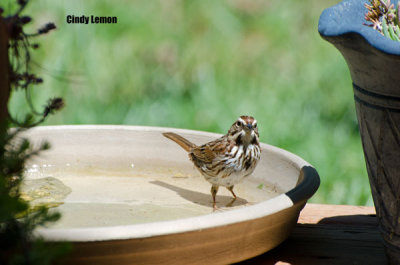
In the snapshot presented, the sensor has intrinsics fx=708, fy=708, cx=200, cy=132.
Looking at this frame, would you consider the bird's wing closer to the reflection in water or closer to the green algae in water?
the reflection in water

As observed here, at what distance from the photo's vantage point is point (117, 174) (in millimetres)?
3982

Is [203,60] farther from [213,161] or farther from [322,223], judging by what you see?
[322,223]

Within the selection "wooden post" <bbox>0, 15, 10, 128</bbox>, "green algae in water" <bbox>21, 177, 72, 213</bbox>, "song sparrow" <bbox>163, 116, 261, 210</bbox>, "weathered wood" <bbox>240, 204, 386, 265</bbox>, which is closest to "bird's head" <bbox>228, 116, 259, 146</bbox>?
"song sparrow" <bbox>163, 116, 261, 210</bbox>

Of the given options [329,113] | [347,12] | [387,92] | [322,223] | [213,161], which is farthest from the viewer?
[329,113]

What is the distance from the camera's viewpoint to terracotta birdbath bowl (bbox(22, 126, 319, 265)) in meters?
2.47

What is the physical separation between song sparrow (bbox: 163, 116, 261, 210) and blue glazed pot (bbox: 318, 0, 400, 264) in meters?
1.15

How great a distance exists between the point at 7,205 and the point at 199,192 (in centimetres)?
226

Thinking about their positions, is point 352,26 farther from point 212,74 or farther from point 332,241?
point 212,74

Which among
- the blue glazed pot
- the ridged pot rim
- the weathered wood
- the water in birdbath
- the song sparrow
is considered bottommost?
the weathered wood

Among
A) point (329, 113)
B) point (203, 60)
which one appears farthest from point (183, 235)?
point (203, 60)

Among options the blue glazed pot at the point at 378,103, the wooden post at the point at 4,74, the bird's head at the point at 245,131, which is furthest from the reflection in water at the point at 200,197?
the wooden post at the point at 4,74

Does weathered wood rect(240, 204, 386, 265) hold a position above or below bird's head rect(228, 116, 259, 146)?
below

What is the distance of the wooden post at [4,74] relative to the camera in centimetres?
193

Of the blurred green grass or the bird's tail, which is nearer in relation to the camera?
the bird's tail
